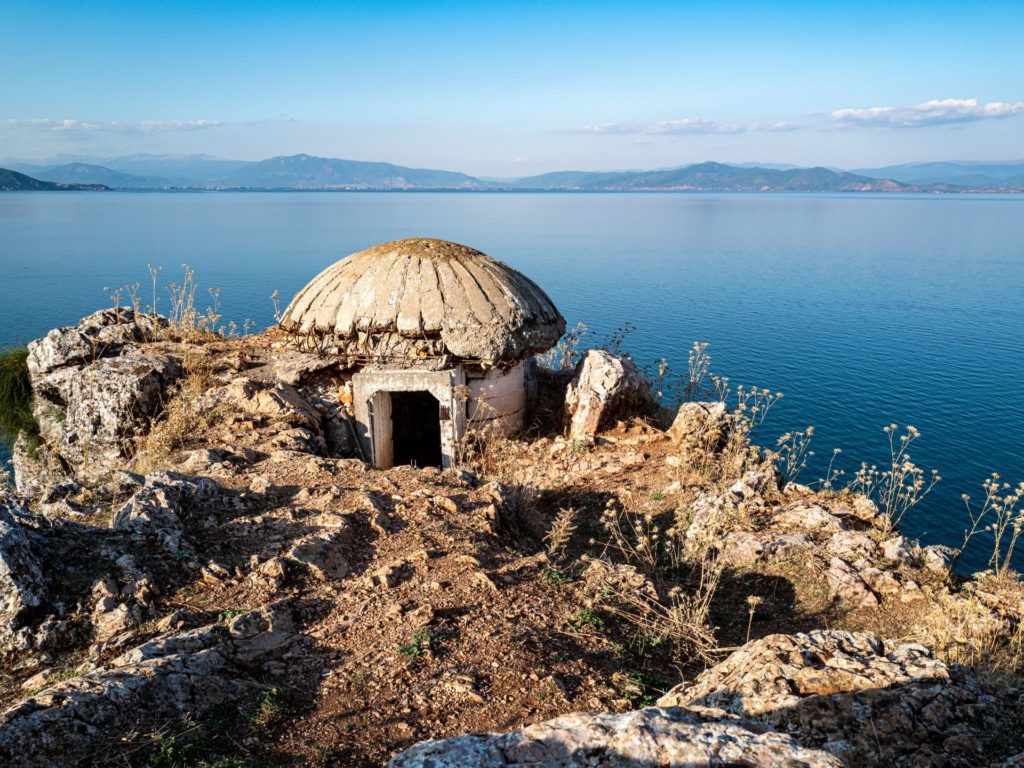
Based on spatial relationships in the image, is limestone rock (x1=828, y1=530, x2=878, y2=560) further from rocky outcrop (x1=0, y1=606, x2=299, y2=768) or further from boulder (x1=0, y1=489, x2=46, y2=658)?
boulder (x1=0, y1=489, x2=46, y2=658)

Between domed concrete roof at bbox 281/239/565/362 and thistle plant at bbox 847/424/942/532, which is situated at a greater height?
domed concrete roof at bbox 281/239/565/362

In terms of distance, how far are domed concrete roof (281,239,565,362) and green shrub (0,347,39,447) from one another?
6012 millimetres

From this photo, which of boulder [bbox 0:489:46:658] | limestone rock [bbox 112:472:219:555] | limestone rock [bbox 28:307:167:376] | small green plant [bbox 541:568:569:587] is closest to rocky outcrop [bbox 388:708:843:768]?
small green plant [bbox 541:568:569:587]

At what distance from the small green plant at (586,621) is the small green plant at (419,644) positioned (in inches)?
47.1

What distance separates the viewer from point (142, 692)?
387 cm

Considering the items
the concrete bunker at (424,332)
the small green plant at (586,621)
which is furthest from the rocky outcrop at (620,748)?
the concrete bunker at (424,332)

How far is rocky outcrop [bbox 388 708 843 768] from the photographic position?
2.44 m

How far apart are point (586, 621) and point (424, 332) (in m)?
6.30

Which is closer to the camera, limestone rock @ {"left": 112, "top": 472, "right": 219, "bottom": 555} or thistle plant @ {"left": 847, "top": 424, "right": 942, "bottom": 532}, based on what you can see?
limestone rock @ {"left": 112, "top": 472, "right": 219, "bottom": 555}

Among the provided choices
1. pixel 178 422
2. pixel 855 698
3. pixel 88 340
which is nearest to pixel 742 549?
pixel 855 698

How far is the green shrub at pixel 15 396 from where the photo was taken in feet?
42.3

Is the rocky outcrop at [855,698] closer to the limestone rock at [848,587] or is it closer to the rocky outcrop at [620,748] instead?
the rocky outcrop at [620,748]

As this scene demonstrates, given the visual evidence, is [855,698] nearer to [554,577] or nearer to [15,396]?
[554,577]

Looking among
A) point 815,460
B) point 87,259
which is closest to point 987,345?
point 815,460
